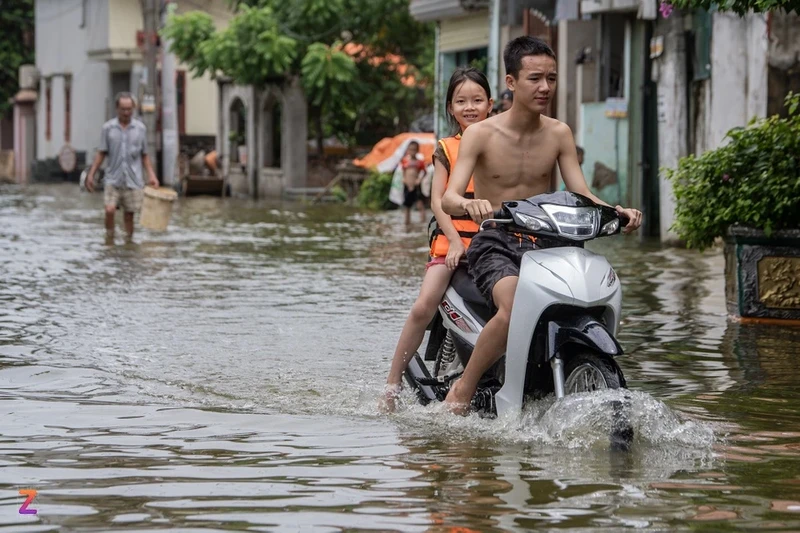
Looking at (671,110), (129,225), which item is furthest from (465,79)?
(129,225)

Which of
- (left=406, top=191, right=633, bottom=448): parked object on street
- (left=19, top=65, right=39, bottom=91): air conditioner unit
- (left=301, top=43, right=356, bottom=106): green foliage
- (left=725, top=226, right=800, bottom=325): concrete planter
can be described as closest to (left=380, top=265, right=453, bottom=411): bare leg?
(left=406, top=191, right=633, bottom=448): parked object on street

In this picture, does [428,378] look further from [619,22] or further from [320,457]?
[619,22]

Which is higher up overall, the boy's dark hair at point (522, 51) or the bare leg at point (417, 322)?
the boy's dark hair at point (522, 51)

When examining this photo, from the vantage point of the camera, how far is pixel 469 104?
6.79 m

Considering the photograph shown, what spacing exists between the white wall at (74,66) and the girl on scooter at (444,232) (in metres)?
43.5

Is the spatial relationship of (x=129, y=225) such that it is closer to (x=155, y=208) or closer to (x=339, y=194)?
(x=155, y=208)

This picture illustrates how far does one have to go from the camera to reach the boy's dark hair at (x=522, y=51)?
19.7ft

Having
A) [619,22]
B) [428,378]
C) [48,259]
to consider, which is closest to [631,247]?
[619,22]

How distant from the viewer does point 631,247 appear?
17.3 m

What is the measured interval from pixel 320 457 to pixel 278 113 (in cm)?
3420

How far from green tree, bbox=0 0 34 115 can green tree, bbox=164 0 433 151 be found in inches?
982

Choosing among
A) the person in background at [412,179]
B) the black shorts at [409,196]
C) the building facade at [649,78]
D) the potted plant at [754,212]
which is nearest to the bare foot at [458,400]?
the potted plant at [754,212]

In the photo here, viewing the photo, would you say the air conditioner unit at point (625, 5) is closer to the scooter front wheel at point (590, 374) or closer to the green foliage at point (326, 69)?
the green foliage at point (326, 69)

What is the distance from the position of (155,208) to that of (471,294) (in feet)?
40.7
